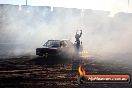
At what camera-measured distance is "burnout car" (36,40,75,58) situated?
2223 centimetres

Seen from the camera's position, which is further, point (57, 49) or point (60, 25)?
point (60, 25)

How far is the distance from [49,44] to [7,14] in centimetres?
3195

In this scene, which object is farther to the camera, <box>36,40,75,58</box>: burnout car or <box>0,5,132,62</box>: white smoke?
<box>0,5,132,62</box>: white smoke

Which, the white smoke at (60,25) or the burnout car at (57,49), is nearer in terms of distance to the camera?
the burnout car at (57,49)

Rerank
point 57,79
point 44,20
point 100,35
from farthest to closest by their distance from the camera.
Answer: point 100,35
point 44,20
point 57,79

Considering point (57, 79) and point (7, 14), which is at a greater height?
point (7, 14)

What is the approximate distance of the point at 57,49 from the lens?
22484 millimetres

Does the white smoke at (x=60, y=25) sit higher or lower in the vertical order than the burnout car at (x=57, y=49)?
higher

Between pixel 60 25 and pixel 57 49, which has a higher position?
pixel 60 25

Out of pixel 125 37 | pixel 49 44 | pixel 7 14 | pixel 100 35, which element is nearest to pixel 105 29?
pixel 100 35

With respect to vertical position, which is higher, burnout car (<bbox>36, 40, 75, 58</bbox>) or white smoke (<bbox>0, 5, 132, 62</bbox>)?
white smoke (<bbox>0, 5, 132, 62</bbox>)

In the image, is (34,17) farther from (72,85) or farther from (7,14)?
(72,85)

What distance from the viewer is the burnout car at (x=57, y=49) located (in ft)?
72.9

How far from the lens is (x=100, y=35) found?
61938 mm
